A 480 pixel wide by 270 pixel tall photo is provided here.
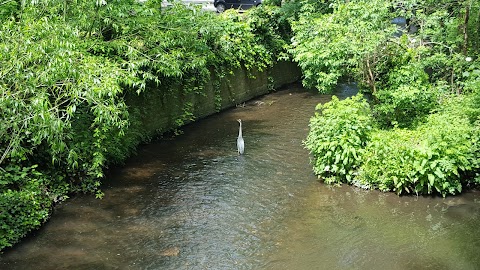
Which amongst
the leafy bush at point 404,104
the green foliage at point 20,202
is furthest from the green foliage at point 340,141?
the green foliage at point 20,202

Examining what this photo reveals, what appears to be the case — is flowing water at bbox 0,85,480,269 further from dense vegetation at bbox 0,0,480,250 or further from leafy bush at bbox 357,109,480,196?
dense vegetation at bbox 0,0,480,250

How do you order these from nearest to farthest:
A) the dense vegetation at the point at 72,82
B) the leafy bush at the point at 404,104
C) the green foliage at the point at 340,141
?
1. the dense vegetation at the point at 72,82
2. the green foliage at the point at 340,141
3. the leafy bush at the point at 404,104

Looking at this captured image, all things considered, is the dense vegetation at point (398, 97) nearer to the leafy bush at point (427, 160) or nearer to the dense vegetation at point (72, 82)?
the leafy bush at point (427, 160)

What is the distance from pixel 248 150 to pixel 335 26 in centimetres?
385

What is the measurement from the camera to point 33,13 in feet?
30.1

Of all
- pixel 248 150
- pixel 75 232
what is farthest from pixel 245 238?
pixel 248 150

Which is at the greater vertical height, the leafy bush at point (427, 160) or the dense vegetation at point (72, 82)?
the dense vegetation at point (72, 82)

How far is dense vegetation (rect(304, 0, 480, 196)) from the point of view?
33.0 ft

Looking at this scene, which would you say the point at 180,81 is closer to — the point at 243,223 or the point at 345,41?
the point at 345,41

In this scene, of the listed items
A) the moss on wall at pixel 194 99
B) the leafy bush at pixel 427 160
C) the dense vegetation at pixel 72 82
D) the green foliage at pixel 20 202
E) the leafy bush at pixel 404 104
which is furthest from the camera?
the moss on wall at pixel 194 99

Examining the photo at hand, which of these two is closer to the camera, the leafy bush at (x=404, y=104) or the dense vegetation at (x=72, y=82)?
the dense vegetation at (x=72, y=82)

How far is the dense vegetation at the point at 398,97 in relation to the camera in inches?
396

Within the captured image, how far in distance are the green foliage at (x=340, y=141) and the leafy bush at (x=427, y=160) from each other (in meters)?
0.26

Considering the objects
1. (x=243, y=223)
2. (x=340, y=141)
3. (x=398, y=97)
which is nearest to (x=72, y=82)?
(x=243, y=223)
